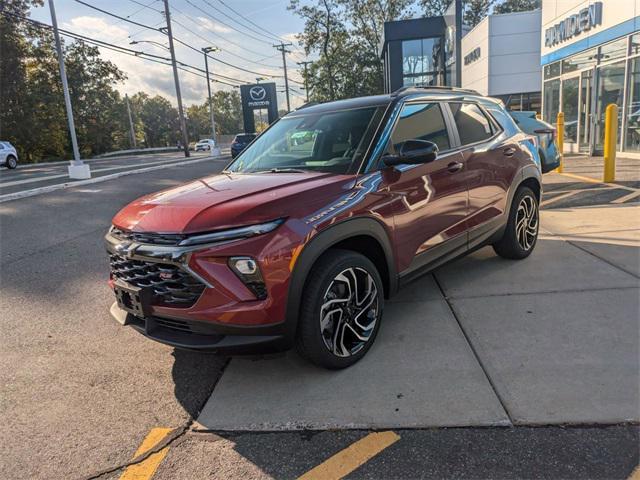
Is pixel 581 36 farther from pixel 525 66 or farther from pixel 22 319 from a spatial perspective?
pixel 22 319

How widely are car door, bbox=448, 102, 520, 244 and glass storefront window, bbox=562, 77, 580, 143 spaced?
11748mm

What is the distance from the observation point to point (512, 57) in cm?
2297

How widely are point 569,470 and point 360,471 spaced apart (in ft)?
3.11

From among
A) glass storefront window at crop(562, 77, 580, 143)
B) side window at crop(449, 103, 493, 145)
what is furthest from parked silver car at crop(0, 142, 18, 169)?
side window at crop(449, 103, 493, 145)

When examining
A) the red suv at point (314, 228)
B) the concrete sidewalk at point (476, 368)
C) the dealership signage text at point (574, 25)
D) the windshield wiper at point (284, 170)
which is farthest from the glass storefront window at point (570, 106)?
the windshield wiper at point (284, 170)

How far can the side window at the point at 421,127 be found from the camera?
3.64m

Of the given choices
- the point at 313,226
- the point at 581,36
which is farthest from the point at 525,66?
the point at 313,226

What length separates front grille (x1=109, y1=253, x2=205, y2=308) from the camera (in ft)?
8.81

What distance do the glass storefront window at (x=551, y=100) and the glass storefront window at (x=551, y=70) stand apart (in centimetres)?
20

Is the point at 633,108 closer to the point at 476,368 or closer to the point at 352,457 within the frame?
the point at 476,368

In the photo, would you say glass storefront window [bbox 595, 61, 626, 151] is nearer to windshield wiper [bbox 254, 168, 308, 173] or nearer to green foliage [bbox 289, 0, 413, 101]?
windshield wiper [bbox 254, 168, 308, 173]

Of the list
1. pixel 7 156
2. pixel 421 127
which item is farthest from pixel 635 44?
pixel 7 156

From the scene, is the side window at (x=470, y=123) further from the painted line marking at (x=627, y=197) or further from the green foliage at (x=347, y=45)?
the green foliage at (x=347, y=45)

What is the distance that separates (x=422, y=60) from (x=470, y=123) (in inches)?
1244
